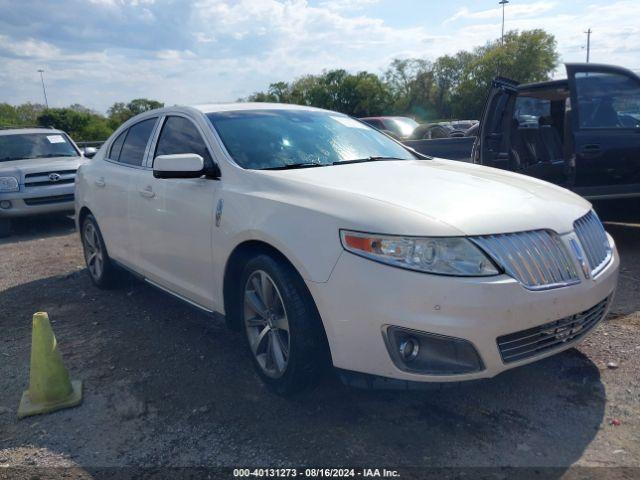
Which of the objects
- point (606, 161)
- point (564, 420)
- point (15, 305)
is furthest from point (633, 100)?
point (15, 305)

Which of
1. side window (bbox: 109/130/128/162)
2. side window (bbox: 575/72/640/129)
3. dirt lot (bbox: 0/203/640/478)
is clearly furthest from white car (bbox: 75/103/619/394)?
side window (bbox: 575/72/640/129)

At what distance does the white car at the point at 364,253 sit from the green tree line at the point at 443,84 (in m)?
46.0

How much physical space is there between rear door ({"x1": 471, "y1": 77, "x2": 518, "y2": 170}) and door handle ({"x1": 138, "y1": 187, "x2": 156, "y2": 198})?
4051 millimetres

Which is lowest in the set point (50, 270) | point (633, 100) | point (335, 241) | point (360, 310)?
point (50, 270)

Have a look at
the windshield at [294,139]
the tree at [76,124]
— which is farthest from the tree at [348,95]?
the windshield at [294,139]

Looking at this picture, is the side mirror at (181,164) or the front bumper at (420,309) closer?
the front bumper at (420,309)

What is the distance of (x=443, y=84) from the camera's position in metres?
71.3

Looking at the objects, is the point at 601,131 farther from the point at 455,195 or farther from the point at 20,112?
the point at 20,112

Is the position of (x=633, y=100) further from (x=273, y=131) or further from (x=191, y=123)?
(x=191, y=123)

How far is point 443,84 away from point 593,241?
7186cm

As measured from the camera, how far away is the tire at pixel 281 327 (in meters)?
3.00

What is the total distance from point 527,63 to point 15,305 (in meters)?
56.6

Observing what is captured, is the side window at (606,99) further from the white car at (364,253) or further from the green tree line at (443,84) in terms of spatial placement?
the green tree line at (443,84)

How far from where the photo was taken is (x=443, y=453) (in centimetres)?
275
